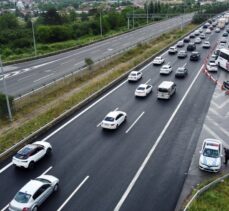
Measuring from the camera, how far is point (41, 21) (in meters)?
126

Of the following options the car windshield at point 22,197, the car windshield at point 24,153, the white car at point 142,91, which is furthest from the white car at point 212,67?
the car windshield at point 22,197

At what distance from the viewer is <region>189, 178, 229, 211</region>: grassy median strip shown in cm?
1999

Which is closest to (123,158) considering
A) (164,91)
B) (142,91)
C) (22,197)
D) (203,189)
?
(203,189)

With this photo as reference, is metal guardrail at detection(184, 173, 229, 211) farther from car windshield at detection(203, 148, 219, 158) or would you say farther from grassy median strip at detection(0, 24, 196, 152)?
grassy median strip at detection(0, 24, 196, 152)

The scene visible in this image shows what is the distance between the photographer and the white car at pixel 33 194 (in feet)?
63.8

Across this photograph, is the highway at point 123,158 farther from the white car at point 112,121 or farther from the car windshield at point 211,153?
the car windshield at point 211,153

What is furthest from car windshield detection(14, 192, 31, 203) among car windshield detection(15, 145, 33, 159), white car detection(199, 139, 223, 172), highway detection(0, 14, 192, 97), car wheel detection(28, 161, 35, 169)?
highway detection(0, 14, 192, 97)

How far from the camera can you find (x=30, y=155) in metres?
24.8

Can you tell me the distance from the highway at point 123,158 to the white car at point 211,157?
1328mm

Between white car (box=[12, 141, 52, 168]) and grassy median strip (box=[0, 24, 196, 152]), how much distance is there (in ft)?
11.0

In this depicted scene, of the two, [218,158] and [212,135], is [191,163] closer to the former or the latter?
[218,158]

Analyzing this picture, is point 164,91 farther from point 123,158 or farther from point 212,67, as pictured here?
point 212,67

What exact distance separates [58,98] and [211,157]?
21.1m

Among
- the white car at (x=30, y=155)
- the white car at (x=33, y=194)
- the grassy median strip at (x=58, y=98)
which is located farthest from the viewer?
the grassy median strip at (x=58, y=98)
